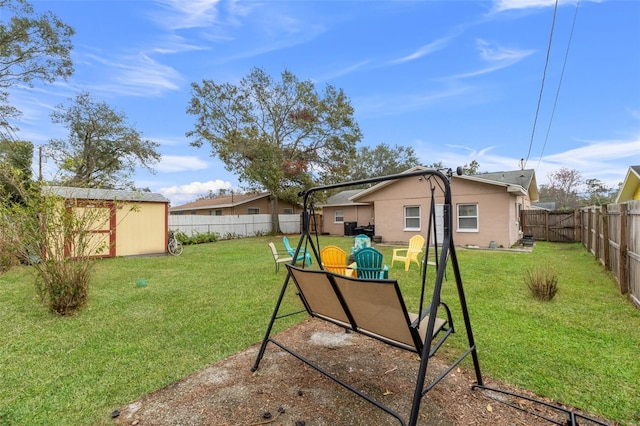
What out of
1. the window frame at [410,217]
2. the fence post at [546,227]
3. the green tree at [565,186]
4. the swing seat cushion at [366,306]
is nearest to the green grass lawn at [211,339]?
the swing seat cushion at [366,306]

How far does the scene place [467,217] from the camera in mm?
12641

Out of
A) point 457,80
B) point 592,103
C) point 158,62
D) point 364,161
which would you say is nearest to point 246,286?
point 158,62

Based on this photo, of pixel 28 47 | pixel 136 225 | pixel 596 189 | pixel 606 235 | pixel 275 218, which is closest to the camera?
pixel 606 235

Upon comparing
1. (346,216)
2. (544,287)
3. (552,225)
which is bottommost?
(544,287)

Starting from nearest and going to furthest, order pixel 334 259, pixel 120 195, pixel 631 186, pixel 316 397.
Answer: pixel 316 397 → pixel 334 259 → pixel 120 195 → pixel 631 186

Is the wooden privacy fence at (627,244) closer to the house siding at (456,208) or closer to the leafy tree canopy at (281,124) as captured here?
the house siding at (456,208)

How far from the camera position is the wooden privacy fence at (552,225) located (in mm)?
13633

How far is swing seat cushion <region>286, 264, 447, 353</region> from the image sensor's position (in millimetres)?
1847

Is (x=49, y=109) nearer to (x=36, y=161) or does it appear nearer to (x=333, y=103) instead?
(x=36, y=161)

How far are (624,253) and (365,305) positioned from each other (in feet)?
18.6

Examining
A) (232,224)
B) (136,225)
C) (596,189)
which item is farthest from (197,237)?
(596,189)

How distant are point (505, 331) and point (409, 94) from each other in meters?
11.8

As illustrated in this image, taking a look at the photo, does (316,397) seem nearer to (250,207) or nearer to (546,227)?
(546,227)

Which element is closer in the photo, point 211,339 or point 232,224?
point 211,339
